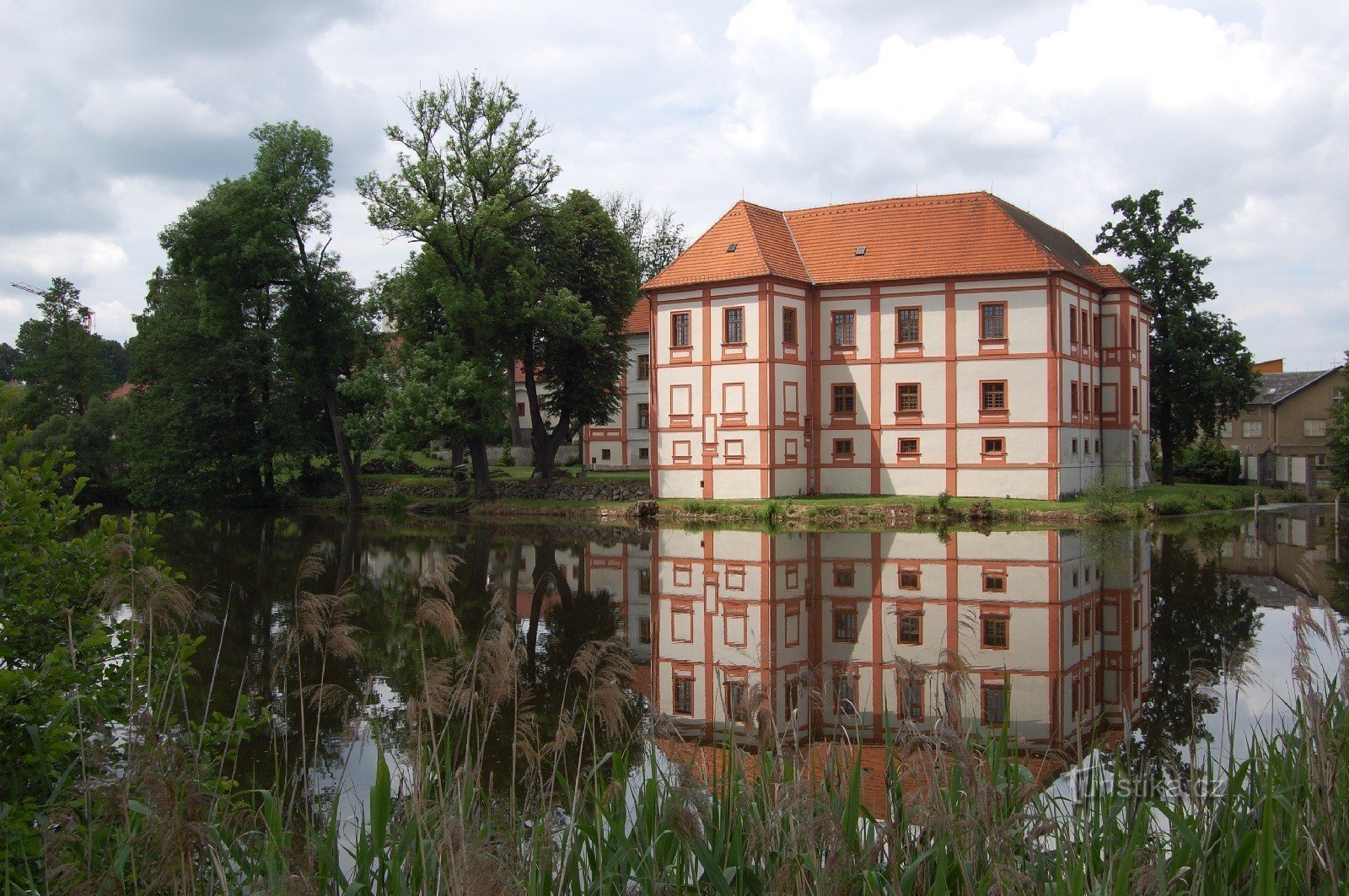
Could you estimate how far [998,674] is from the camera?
33.6 feet

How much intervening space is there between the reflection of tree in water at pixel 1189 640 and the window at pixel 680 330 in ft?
63.2

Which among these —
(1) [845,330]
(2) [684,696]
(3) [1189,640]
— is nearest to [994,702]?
(2) [684,696]

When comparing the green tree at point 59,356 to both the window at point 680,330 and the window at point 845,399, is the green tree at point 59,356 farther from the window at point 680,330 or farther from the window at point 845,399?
the window at point 845,399

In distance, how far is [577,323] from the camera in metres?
40.2

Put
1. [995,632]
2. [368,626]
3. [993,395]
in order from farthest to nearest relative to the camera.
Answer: [993,395], [368,626], [995,632]

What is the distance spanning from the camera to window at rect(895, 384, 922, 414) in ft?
123

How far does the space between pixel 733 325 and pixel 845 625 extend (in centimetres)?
2467

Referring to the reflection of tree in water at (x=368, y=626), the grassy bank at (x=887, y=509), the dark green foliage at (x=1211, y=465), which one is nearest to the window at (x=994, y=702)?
the reflection of tree in water at (x=368, y=626)

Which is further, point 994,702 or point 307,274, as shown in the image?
point 307,274

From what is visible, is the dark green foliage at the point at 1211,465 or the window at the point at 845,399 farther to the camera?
the dark green foliage at the point at 1211,465

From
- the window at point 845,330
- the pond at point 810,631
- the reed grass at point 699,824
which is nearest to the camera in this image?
the reed grass at point 699,824

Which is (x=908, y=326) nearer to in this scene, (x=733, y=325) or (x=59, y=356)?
(x=733, y=325)

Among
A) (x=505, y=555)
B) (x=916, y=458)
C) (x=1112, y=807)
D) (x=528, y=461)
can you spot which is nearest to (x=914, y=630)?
(x=1112, y=807)

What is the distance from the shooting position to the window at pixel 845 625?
12688mm
